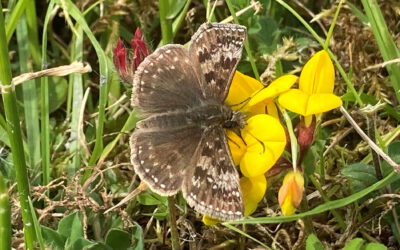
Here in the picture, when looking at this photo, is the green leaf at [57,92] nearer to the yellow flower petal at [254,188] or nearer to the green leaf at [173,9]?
the green leaf at [173,9]

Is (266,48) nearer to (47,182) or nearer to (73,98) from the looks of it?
(73,98)

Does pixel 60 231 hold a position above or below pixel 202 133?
below

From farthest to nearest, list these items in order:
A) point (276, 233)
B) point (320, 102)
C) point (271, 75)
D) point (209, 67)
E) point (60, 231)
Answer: point (271, 75), point (276, 233), point (60, 231), point (209, 67), point (320, 102)

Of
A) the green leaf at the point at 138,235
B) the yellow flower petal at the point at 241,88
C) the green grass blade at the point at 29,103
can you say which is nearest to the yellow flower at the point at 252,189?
the yellow flower petal at the point at 241,88

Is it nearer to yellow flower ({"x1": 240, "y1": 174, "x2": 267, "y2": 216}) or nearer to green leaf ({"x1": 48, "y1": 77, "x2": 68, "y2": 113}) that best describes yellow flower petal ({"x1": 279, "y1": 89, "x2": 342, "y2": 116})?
yellow flower ({"x1": 240, "y1": 174, "x2": 267, "y2": 216})

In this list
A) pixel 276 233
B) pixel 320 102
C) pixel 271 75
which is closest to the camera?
pixel 320 102

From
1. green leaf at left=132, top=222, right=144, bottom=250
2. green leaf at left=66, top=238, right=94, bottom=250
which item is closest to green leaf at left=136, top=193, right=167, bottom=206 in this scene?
green leaf at left=132, top=222, right=144, bottom=250

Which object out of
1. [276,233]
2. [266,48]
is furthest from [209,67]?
[266,48]
